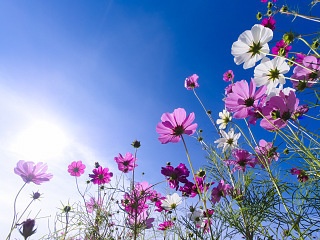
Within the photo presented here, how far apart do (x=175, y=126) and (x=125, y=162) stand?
2.60 ft

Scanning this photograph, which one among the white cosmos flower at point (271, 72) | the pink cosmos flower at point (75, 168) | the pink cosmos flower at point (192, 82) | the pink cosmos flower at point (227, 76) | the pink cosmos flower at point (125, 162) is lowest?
the white cosmos flower at point (271, 72)

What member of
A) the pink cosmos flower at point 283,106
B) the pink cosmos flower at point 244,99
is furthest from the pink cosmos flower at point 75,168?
the pink cosmos flower at point 283,106

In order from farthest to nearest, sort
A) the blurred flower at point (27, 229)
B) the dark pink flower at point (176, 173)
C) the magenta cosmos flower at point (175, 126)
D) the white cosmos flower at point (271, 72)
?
the dark pink flower at point (176, 173)
the magenta cosmos flower at point (175, 126)
the white cosmos flower at point (271, 72)
the blurred flower at point (27, 229)

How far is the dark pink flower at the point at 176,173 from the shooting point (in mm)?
1247

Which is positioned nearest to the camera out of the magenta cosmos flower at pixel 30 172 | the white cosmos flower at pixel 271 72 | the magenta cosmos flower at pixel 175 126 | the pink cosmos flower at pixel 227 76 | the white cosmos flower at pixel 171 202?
the white cosmos flower at pixel 271 72

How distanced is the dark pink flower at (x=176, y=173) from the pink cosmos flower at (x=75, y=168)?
1533 millimetres

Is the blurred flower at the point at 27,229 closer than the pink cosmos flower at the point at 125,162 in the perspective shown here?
Yes

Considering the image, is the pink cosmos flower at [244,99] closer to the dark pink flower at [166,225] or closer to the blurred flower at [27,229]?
the blurred flower at [27,229]

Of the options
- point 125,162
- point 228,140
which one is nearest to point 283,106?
point 228,140

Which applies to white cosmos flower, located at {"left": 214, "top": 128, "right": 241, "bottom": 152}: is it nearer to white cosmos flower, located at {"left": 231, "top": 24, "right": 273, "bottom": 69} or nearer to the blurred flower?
white cosmos flower, located at {"left": 231, "top": 24, "right": 273, "bottom": 69}

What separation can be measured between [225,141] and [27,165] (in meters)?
1.06

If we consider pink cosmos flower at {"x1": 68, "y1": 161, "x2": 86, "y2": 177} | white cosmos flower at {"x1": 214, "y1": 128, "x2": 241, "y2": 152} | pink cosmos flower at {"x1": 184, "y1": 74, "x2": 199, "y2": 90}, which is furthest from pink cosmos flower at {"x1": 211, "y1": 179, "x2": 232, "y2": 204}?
pink cosmos flower at {"x1": 68, "y1": 161, "x2": 86, "y2": 177}

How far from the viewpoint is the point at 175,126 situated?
115 cm

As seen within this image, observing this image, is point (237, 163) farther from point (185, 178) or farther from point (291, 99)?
point (291, 99)
